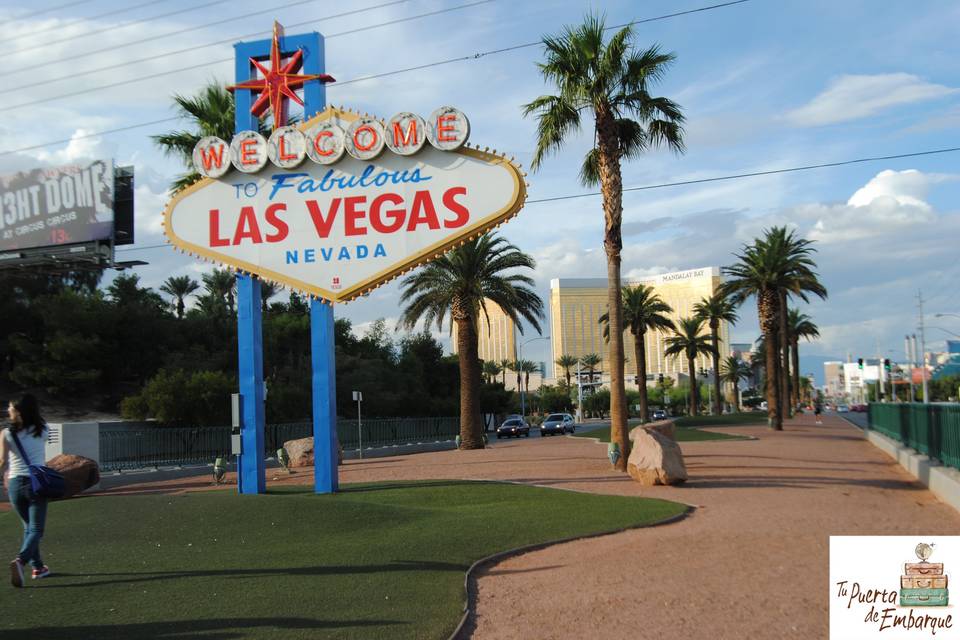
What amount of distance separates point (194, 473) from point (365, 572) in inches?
780

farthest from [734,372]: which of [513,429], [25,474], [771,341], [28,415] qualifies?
[25,474]

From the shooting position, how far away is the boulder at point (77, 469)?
19062 mm

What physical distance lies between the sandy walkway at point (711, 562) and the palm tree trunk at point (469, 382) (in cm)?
1366

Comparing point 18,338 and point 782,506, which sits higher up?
point 18,338

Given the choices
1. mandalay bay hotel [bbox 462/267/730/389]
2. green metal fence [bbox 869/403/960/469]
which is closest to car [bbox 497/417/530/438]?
green metal fence [bbox 869/403/960/469]

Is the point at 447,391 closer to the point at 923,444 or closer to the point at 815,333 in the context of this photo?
the point at 815,333

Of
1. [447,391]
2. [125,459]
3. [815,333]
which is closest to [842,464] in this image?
[125,459]

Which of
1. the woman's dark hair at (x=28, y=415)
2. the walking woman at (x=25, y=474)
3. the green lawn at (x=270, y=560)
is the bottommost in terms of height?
the green lawn at (x=270, y=560)

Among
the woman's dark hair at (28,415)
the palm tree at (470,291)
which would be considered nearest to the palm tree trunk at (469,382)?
the palm tree at (470,291)

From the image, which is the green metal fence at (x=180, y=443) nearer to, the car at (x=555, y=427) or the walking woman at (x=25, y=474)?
the car at (x=555, y=427)

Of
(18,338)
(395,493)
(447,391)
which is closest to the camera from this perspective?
(395,493)

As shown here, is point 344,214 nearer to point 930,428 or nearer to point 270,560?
point 270,560

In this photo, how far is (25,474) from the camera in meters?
7.91

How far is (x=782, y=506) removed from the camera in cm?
1470
